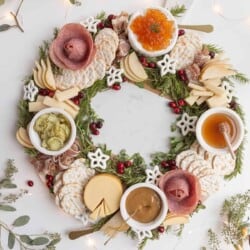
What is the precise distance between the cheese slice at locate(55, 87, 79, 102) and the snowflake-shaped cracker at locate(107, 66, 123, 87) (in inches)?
4.2

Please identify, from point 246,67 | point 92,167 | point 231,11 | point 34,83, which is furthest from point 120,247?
point 231,11

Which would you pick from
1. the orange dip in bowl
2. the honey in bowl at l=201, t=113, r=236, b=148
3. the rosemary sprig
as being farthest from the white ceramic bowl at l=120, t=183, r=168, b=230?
the rosemary sprig

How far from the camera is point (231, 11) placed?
1923 millimetres

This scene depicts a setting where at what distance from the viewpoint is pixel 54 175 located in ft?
6.13

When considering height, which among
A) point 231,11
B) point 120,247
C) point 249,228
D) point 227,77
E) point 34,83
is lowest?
point 120,247

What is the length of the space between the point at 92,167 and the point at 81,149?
0.22 feet

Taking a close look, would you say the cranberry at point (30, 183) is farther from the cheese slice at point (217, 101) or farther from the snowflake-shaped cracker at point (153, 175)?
the cheese slice at point (217, 101)

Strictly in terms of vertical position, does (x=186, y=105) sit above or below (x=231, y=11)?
below

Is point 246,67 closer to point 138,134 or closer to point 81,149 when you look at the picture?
point 138,134

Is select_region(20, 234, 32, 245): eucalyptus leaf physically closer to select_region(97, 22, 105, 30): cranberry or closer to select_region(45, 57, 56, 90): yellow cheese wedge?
select_region(45, 57, 56, 90): yellow cheese wedge

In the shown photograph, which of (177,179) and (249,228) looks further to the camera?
(249,228)

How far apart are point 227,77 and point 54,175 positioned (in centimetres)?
64

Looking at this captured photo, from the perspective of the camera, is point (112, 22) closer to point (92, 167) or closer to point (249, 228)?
point (92, 167)

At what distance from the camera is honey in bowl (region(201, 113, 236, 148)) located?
1.82 m
